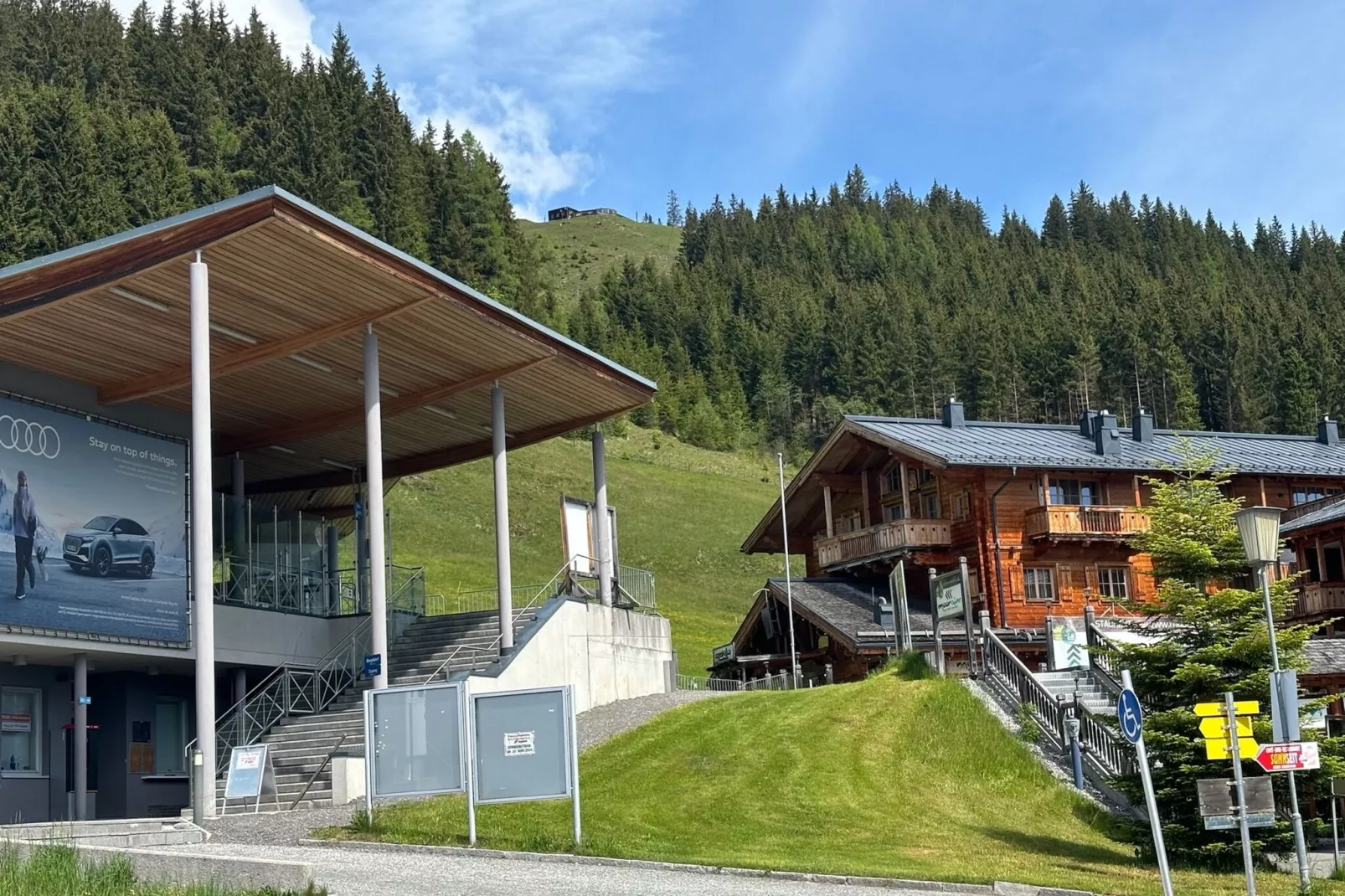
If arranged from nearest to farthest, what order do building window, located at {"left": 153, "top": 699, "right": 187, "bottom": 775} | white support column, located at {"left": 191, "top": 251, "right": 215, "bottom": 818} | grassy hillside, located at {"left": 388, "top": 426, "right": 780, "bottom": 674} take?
1. white support column, located at {"left": 191, "top": 251, "right": 215, "bottom": 818}
2. building window, located at {"left": 153, "top": 699, "right": 187, "bottom": 775}
3. grassy hillside, located at {"left": 388, "top": 426, "right": 780, "bottom": 674}

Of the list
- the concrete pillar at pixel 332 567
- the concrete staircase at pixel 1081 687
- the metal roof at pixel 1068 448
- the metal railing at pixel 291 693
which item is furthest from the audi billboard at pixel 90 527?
the metal roof at pixel 1068 448

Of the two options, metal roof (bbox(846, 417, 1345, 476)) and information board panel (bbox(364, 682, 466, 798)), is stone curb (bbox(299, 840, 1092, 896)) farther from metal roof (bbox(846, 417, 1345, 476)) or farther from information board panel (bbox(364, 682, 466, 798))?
metal roof (bbox(846, 417, 1345, 476))

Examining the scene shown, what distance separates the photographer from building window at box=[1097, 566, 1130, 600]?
1875 inches

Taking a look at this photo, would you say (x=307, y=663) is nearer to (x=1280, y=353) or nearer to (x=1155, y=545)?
(x=1155, y=545)

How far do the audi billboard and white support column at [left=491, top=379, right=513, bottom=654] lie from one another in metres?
6.55

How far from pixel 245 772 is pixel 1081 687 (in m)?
17.0

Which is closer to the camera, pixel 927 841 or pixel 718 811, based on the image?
pixel 927 841

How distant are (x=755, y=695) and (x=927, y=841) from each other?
10.8 meters

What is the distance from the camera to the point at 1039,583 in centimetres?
4703

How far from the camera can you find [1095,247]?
197m

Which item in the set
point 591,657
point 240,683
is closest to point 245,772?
point 240,683

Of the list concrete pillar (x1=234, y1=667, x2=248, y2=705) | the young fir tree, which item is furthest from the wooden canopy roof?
the young fir tree

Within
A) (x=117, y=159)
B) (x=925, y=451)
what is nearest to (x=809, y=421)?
(x=117, y=159)

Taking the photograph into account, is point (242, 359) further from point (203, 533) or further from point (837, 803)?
point (837, 803)
